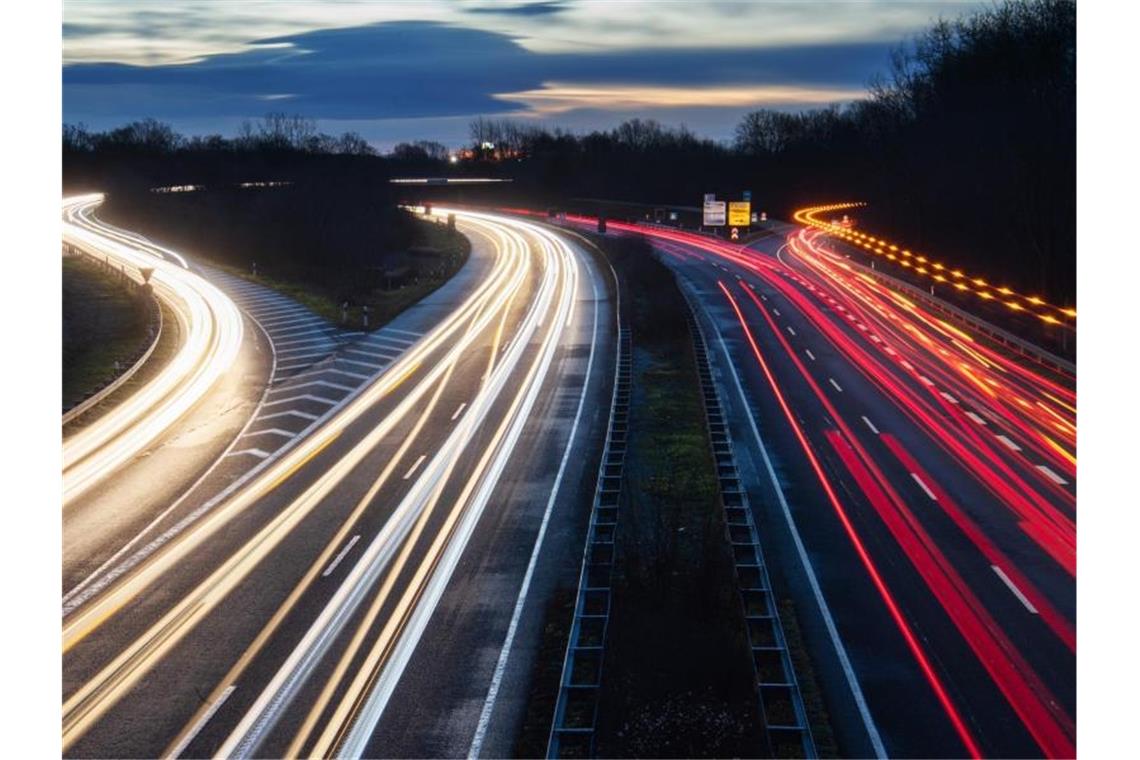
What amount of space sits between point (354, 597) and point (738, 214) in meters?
88.0

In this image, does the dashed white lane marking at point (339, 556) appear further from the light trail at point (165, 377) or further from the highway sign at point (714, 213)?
the highway sign at point (714, 213)

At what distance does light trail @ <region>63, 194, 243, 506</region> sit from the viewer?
A: 33.4 meters

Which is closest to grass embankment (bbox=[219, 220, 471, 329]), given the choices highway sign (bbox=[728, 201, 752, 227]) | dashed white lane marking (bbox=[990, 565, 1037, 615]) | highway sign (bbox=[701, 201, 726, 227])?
highway sign (bbox=[701, 201, 726, 227])

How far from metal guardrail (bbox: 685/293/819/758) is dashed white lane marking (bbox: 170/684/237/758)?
9293mm

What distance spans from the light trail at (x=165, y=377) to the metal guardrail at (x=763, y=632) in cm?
1805

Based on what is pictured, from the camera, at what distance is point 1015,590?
23.8 metres

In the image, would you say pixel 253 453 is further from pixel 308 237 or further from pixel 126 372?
pixel 308 237

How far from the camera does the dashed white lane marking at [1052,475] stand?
3143 centimetres

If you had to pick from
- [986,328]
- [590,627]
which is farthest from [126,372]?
[986,328]

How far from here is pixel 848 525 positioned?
28078 millimetres

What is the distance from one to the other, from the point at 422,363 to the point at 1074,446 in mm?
26352

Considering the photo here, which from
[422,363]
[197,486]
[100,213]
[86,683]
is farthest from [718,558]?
[100,213]

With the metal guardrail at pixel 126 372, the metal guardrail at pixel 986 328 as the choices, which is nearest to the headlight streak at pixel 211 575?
the metal guardrail at pixel 126 372

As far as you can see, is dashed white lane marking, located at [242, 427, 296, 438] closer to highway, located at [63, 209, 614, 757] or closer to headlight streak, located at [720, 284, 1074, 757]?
highway, located at [63, 209, 614, 757]
